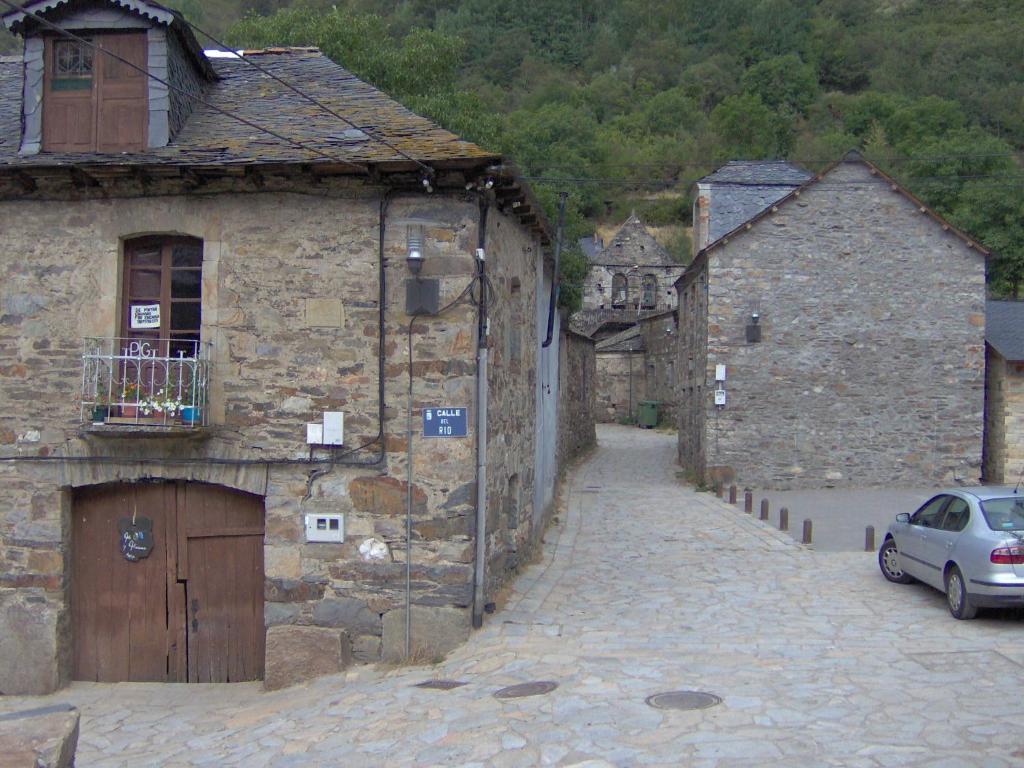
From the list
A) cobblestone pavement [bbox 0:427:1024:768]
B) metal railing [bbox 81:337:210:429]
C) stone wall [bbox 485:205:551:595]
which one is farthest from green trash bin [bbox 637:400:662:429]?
metal railing [bbox 81:337:210:429]

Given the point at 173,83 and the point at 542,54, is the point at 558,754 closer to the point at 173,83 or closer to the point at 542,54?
the point at 173,83

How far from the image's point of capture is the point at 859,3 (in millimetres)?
101250

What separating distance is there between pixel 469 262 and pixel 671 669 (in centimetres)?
417

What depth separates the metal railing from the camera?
9.19 metres

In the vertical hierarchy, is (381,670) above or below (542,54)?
below

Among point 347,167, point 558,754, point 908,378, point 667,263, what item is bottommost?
point 558,754

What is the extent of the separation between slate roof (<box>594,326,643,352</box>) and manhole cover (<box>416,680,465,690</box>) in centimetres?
3710

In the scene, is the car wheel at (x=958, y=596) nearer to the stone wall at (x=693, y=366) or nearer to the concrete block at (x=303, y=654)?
the concrete block at (x=303, y=654)

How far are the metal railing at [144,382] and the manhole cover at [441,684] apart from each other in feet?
10.8

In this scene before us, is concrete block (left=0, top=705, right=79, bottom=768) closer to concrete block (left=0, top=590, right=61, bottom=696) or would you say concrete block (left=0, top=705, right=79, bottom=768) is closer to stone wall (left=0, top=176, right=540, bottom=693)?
stone wall (left=0, top=176, right=540, bottom=693)

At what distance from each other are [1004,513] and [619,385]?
118 feet

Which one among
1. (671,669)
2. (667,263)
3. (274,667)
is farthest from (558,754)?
(667,263)

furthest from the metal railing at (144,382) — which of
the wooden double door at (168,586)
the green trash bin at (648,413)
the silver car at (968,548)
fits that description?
the green trash bin at (648,413)

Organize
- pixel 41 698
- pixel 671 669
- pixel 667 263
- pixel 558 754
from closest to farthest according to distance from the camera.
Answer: pixel 558 754
pixel 671 669
pixel 41 698
pixel 667 263
